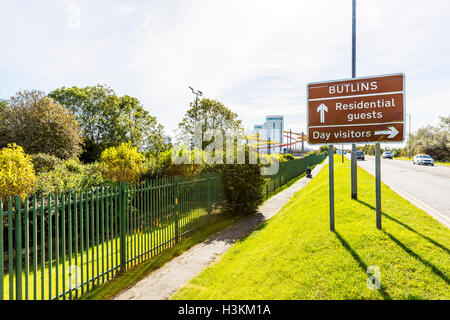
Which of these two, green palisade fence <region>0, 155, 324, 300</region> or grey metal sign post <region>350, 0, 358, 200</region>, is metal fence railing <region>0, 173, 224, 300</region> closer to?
green palisade fence <region>0, 155, 324, 300</region>

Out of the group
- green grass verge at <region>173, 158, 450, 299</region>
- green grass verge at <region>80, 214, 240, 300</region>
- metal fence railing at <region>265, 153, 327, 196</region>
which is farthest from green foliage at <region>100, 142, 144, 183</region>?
green grass verge at <region>173, 158, 450, 299</region>

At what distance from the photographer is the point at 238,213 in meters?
10.3

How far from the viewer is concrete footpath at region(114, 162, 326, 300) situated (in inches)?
169

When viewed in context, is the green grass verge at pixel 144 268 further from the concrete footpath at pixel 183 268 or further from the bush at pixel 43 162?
the bush at pixel 43 162

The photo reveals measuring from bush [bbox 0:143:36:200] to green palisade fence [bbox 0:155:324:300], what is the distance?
0.77 metres

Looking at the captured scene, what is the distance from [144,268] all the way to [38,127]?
19573mm

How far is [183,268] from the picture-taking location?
17.3 ft

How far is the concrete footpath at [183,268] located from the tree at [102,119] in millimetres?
23973

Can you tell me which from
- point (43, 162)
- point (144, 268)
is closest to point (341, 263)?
point (144, 268)

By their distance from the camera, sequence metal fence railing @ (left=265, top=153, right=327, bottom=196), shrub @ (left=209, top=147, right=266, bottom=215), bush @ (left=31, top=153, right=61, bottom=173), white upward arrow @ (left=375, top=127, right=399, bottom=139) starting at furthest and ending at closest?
1. metal fence railing @ (left=265, top=153, right=327, bottom=196)
2. bush @ (left=31, top=153, right=61, bottom=173)
3. shrub @ (left=209, top=147, right=266, bottom=215)
4. white upward arrow @ (left=375, top=127, right=399, bottom=139)

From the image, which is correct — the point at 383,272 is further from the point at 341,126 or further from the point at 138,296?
the point at 138,296

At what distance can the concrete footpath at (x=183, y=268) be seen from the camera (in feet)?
14.1

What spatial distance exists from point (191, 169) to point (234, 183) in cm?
501
